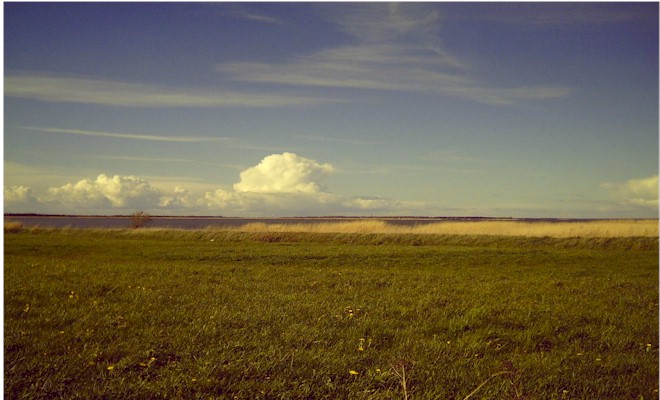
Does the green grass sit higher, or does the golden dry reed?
the golden dry reed

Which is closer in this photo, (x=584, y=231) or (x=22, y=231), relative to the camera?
(x=584, y=231)

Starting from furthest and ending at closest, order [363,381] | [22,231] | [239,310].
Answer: [22,231] → [239,310] → [363,381]

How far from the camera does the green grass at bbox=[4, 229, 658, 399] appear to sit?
586 cm

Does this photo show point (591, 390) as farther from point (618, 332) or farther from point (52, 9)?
point (52, 9)

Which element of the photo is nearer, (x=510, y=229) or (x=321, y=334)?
(x=321, y=334)

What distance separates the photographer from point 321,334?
786 cm

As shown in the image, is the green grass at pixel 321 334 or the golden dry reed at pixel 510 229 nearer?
the green grass at pixel 321 334

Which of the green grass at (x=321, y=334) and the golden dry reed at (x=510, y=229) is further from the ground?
the golden dry reed at (x=510, y=229)

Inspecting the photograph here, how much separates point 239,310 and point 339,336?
2.42 metres

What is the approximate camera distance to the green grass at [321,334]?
5.86 m

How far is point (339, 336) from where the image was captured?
25.7 feet

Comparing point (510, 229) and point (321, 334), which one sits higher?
point (510, 229)

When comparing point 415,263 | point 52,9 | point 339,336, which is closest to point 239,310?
point 339,336

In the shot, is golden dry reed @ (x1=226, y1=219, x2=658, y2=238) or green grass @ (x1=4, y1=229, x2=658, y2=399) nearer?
green grass @ (x1=4, y1=229, x2=658, y2=399)
